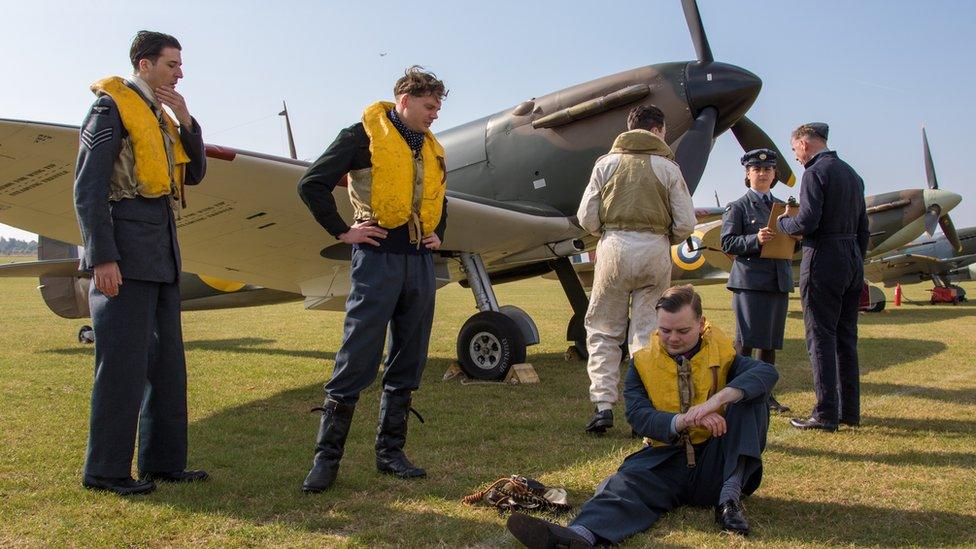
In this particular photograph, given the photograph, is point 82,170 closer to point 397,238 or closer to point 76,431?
point 397,238

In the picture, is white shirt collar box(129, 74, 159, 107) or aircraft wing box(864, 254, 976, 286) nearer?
white shirt collar box(129, 74, 159, 107)

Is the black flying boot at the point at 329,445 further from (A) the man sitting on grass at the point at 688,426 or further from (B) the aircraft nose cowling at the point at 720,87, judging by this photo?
(B) the aircraft nose cowling at the point at 720,87

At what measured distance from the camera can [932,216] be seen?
1594 cm

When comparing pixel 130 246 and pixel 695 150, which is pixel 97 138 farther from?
pixel 695 150

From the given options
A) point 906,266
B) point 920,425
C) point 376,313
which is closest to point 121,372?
point 376,313

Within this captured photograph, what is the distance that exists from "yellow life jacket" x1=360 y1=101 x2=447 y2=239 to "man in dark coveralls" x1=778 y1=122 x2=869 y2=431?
2322mm

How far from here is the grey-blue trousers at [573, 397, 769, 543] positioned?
8.89ft

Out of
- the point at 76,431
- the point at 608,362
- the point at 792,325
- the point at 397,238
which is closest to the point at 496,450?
Result: the point at 608,362

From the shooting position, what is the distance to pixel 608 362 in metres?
4.33

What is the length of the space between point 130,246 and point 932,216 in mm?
16716

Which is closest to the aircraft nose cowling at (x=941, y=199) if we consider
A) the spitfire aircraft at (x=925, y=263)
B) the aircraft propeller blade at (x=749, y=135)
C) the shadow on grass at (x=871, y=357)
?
the spitfire aircraft at (x=925, y=263)

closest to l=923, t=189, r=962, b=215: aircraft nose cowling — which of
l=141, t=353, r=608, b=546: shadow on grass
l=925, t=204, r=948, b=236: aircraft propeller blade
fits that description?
l=925, t=204, r=948, b=236: aircraft propeller blade

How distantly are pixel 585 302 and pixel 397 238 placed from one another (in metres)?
5.14

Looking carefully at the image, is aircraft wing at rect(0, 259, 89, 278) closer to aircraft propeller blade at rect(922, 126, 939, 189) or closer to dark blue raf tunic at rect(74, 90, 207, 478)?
dark blue raf tunic at rect(74, 90, 207, 478)
